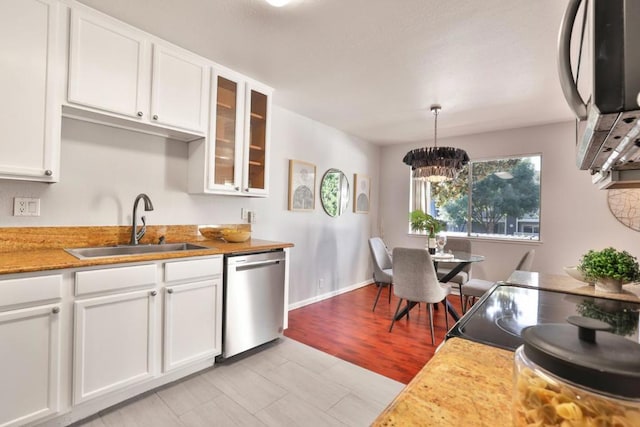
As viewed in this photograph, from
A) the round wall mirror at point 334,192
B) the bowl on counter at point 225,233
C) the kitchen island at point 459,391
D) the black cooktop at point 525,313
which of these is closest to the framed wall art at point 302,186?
the round wall mirror at point 334,192

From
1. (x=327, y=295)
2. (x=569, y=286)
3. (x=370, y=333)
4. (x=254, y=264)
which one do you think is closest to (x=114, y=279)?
(x=254, y=264)

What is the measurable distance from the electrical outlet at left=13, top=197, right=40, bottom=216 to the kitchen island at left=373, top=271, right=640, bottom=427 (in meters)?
2.47

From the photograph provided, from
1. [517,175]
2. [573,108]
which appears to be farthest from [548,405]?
[517,175]

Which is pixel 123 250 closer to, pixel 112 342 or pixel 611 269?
pixel 112 342

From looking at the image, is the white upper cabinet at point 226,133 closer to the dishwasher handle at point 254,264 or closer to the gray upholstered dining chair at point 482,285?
the dishwasher handle at point 254,264

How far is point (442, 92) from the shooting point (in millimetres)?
3068

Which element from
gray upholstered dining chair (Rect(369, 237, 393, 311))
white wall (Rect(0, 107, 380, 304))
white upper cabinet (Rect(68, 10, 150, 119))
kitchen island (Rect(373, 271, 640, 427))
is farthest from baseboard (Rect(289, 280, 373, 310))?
kitchen island (Rect(373, 271, 640, 427))

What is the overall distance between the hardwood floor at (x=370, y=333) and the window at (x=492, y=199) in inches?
47.0

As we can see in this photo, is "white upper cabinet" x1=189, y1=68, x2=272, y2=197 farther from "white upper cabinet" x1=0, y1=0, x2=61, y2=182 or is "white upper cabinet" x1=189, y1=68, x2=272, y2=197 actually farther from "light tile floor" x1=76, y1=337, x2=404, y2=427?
"light tile floor" x1=76, y1=337, x2=404, y2=427

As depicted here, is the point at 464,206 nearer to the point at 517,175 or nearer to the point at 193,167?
the point at 517,175

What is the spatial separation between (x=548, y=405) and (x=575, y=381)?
0.18ft

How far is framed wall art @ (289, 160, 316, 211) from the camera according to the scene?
3.80m

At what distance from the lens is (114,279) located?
5.92 feet

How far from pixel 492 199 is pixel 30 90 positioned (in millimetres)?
4961
